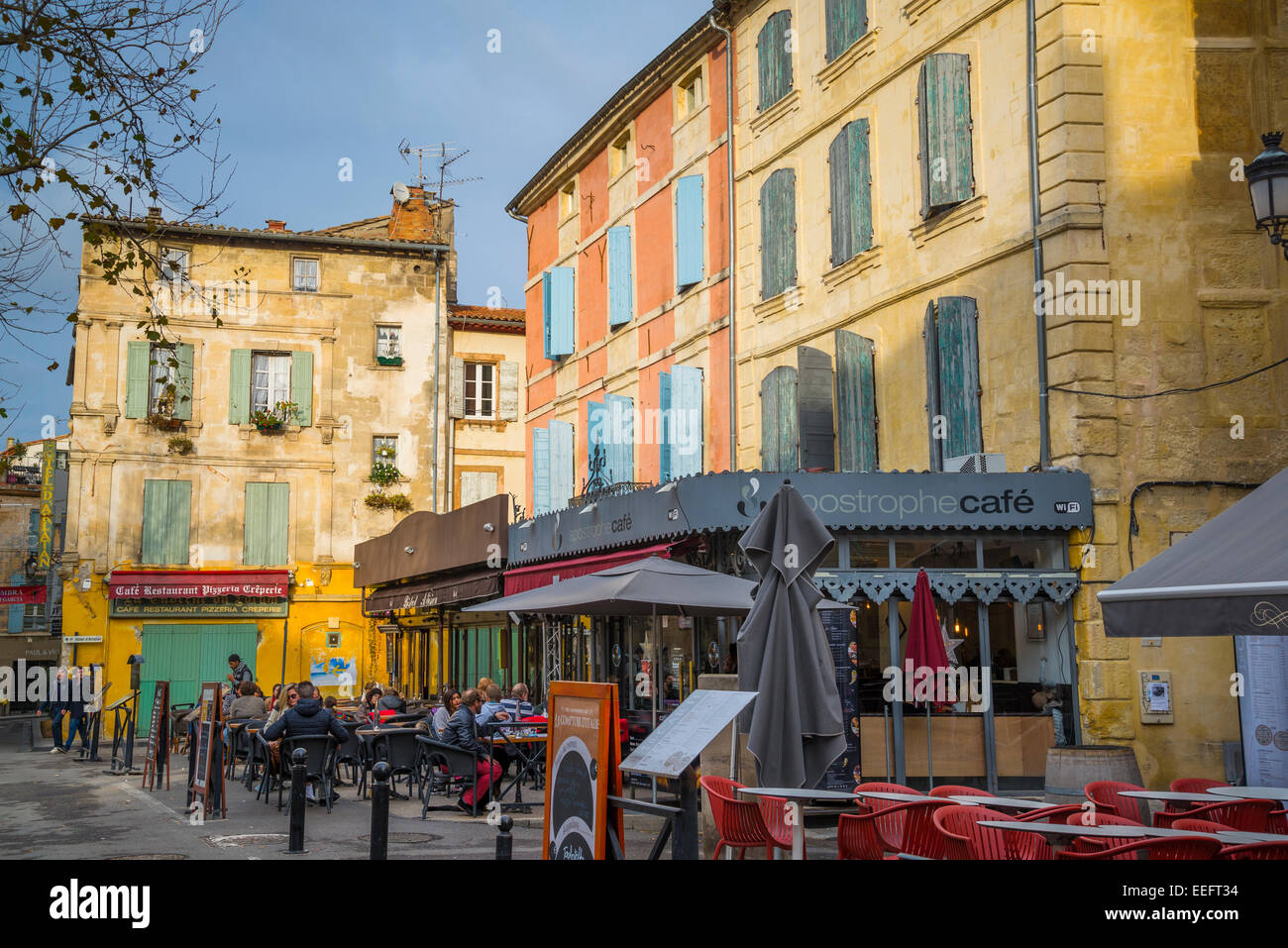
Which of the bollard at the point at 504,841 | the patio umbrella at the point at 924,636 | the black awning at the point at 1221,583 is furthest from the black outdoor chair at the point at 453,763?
the black awning at the point at 1221,583

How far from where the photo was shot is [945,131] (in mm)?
14367

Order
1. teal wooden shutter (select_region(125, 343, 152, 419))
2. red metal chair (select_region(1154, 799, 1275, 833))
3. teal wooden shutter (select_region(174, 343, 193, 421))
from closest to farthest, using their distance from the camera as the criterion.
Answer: red metal chair (select_region(1154, 799, 1275, 833)) → teal wooden shutter (select_region(125, 343, 152, 419)) → teal wooden shutter (select_region(174, 343, 193, 421))

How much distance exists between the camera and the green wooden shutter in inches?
1208

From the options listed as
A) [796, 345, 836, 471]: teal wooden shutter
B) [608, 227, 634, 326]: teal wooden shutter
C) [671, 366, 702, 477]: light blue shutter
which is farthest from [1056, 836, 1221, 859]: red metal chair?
[608, 227, 634, 326]: teal wooden shutter

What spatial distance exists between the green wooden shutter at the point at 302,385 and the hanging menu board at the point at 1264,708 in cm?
2335

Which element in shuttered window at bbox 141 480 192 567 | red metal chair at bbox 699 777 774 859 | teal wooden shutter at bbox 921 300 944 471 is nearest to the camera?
red metal chair at bbox 699 777 774 859

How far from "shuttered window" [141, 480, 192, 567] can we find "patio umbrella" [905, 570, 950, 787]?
22.2m

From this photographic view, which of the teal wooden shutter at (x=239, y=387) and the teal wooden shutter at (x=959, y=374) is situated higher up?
the teal wooden shutter at (x=239, y=387)

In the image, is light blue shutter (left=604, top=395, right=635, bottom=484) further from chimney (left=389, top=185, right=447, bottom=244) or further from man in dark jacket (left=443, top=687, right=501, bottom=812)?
chimney (left=389, top=185, right=447, bottom=244)

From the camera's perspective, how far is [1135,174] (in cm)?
1303

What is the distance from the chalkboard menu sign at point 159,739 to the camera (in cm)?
1434

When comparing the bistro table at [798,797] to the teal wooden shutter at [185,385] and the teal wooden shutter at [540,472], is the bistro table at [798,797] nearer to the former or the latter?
the teal wooden shutter at [540,472]

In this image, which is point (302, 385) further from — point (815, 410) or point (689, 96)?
point (815, 410)
